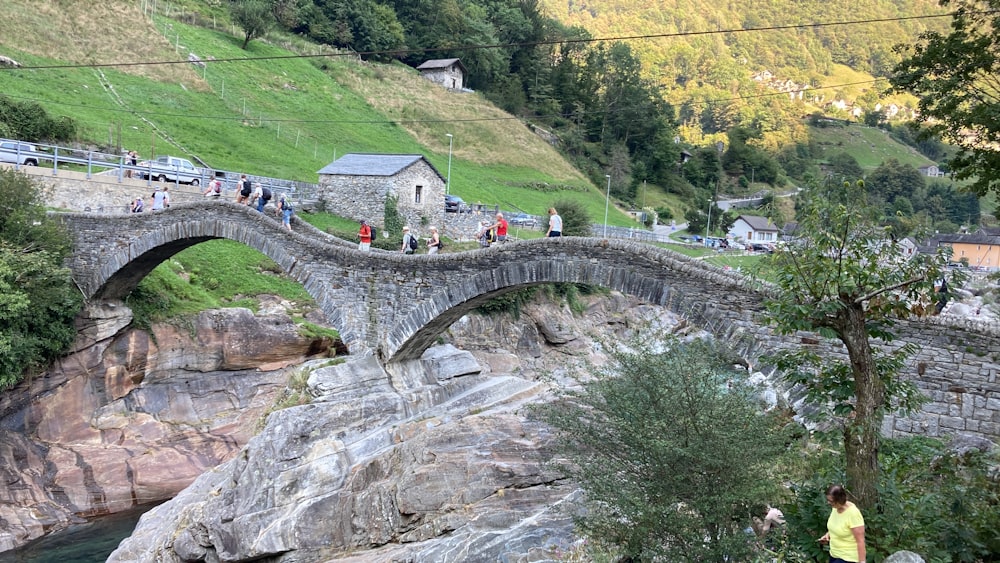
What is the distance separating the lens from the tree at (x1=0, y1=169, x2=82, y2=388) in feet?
62.2

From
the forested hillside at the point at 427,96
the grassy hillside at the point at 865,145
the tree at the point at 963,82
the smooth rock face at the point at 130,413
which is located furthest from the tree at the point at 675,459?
the grassy hillside at the point at 865,145

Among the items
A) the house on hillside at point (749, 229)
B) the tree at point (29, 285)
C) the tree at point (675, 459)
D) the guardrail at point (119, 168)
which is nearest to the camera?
the tree at point (675, 459)

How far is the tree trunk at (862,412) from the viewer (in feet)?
24.1

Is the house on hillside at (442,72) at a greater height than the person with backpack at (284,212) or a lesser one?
greater

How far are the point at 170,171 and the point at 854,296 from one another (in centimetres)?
2729

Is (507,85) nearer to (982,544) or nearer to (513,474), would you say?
(513,474)

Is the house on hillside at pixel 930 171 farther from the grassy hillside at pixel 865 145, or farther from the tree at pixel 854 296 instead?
the tree at pixel 854 296

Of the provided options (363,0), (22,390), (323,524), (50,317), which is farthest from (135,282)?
(363,0)

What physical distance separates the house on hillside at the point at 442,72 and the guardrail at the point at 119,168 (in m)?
46.4

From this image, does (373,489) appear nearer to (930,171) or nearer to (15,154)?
(15,154)

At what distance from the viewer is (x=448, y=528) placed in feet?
39.1

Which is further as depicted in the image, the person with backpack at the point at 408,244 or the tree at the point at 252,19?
the tree at the point at 252,19

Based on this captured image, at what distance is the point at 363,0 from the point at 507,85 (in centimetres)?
1841

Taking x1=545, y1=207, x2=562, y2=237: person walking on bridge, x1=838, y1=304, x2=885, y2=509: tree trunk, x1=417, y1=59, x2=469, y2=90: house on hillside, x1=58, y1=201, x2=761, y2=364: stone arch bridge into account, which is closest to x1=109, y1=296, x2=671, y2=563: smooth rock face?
x1=58, y1=201, x2=761, y2=364: stone arch bridge
